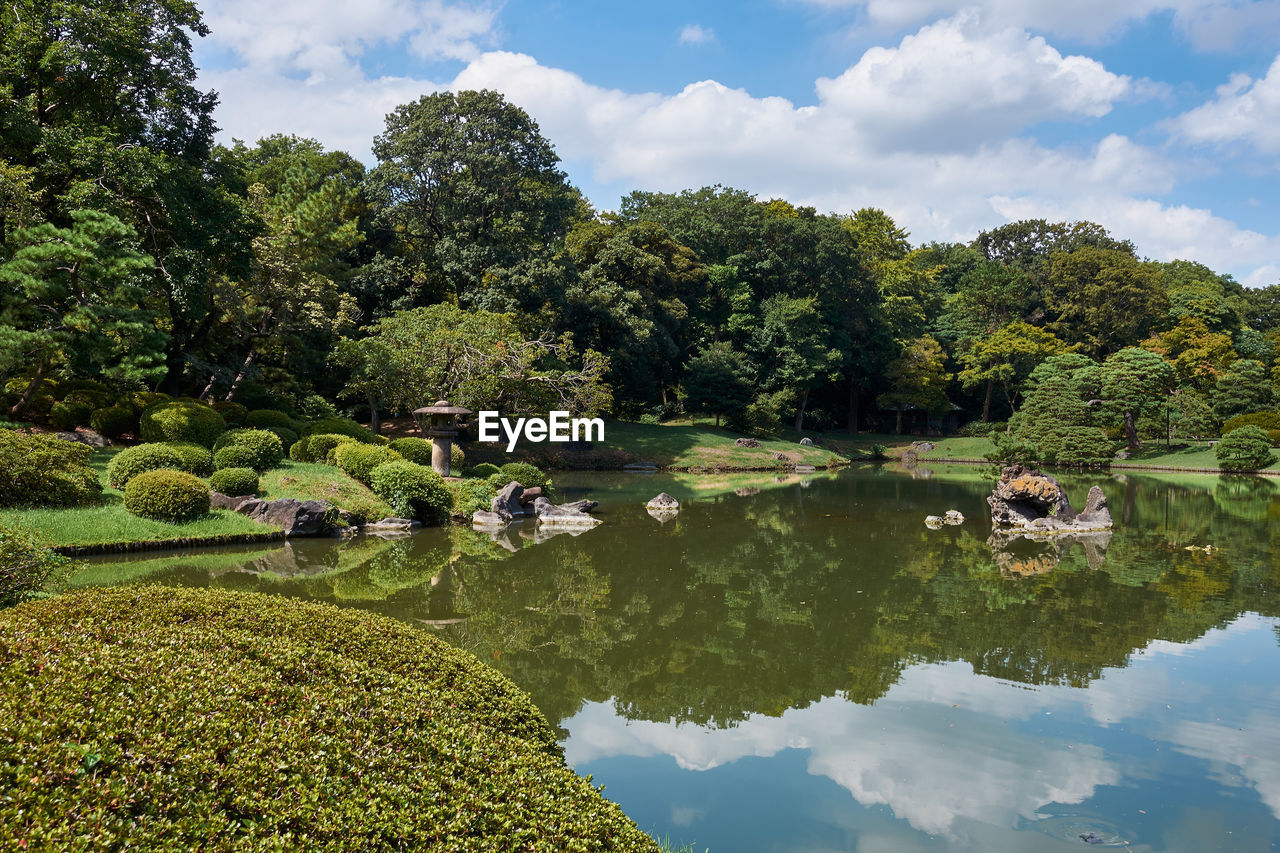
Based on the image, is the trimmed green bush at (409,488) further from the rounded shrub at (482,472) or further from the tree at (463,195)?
the tree at (463,195)

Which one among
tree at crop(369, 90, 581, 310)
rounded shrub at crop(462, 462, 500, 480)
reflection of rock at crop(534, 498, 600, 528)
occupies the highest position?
tree at crop(369, 90, 581, 310)

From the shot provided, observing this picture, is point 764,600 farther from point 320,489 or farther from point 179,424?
point 179,424

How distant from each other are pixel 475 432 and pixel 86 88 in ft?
44.0

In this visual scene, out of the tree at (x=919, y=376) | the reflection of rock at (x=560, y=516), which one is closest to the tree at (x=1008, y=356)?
the tree at (x=919, y=376)

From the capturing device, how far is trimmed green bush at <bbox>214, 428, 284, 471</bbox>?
527 inches

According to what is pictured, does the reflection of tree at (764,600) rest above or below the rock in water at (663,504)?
above

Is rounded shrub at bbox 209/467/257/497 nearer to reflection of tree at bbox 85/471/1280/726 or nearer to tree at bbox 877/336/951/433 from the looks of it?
reflection of tree at bbox 85/471/1280/726

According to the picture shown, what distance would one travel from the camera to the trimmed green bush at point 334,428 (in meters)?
16.6

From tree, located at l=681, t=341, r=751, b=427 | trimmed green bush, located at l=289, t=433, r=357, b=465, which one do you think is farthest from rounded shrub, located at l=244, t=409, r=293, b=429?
tree, located at l=681, t=341, r=751, b=427

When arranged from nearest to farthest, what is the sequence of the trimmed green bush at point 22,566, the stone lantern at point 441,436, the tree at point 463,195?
1. the trimmed green bush at point 22,566
2. the stone lantern at point 441,436
3. the tree at point 463,195

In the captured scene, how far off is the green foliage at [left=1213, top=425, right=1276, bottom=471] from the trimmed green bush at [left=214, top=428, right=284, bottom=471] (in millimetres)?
34320

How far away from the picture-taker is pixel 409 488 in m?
13.9

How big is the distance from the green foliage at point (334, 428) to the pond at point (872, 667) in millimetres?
5228

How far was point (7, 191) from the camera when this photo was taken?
13.0m
